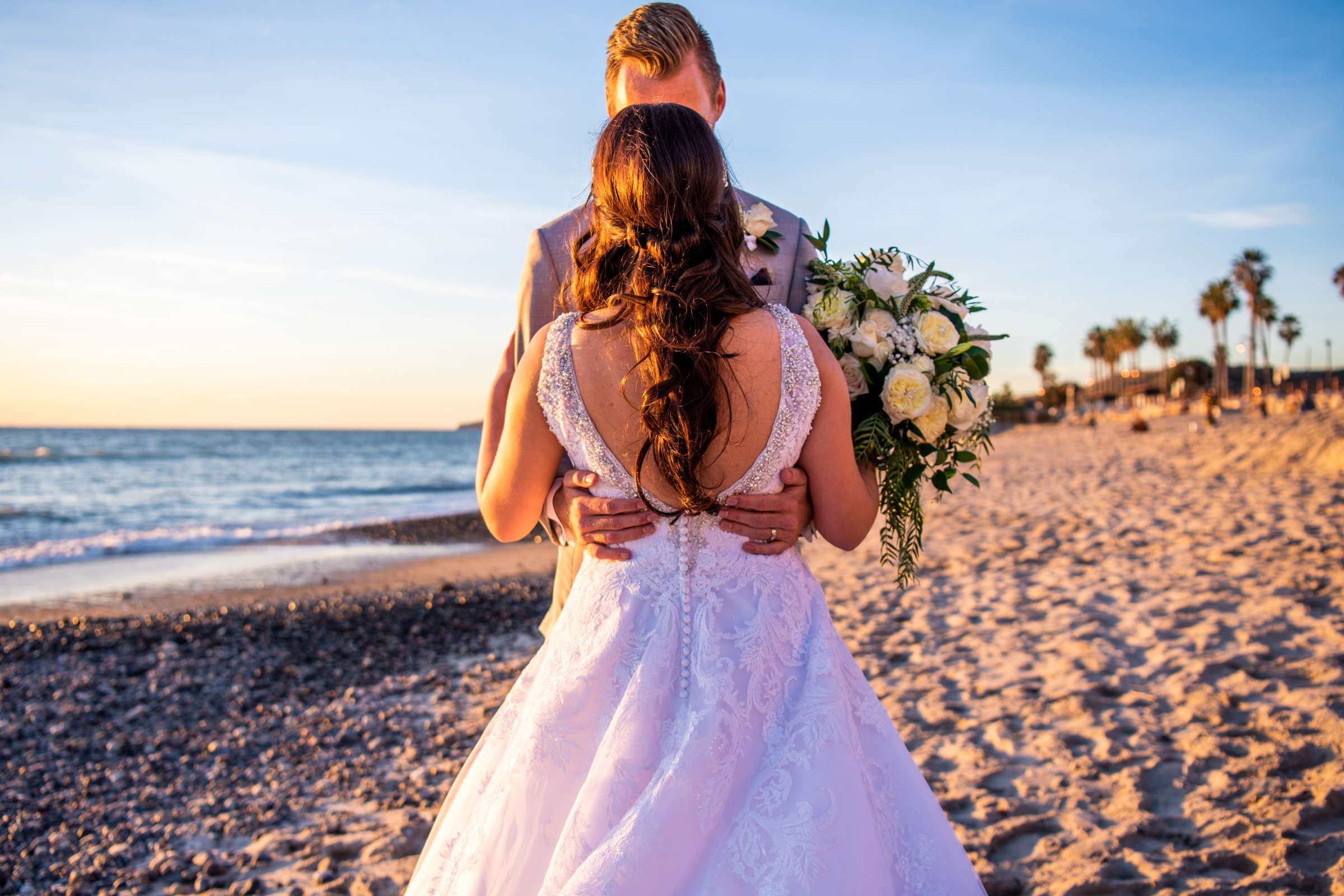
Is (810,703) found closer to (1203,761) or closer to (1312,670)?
(1203,761)

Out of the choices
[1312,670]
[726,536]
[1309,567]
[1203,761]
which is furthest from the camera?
[1309,567]

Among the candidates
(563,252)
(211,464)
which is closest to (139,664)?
(563,252)

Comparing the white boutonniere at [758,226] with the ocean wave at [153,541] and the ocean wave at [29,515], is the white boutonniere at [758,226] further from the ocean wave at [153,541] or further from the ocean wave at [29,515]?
the ocean wave at [29,515]

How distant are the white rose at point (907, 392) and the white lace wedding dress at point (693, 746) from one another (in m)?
0.36

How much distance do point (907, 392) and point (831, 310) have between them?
→ 11.0 inches

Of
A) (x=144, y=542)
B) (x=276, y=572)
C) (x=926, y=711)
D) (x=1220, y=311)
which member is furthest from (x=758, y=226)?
(x=1220, y=311)

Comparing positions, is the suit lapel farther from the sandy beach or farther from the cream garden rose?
the sandy beach

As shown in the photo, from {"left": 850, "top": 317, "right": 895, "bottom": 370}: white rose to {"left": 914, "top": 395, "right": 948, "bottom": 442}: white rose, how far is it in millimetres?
162

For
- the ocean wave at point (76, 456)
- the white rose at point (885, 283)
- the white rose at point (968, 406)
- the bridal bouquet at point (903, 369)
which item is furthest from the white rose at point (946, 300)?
the ocean wave at point (76, 456)

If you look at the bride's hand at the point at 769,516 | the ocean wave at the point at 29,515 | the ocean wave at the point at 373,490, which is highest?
the bride's hand at the point at 769,516

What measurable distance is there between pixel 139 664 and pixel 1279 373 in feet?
287

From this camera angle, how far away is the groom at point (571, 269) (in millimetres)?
1851

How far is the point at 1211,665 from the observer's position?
519 centimetres

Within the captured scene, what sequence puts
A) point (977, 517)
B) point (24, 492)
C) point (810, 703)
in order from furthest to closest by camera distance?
point (24, 492), point (977, 517), point (810, 703)
